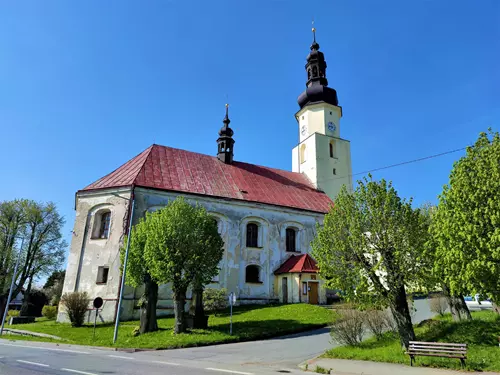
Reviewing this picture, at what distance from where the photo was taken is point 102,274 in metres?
23.9

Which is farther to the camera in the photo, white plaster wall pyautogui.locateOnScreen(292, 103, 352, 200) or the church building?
white plaster wall pyautogui.locateOnScreen(292, 103, 352, 200)

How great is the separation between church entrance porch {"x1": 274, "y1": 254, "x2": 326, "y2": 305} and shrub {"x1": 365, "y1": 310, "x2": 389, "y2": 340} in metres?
12.4

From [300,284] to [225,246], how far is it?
635cm

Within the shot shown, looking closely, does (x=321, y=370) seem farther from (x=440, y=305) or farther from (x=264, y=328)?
(x=440, y=305)

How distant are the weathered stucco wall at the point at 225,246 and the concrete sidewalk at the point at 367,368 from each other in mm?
15715

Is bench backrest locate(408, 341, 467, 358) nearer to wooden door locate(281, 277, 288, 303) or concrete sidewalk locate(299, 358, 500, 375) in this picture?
concrete sidewalk locate(299, 358, 500, 375)

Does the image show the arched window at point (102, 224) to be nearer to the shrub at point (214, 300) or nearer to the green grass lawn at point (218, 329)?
the green grass lawn at point (218, 329)

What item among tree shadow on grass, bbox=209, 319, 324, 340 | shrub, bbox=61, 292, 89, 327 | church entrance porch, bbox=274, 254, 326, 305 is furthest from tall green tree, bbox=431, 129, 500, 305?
shrub, bbox=61, 292, 89, 327

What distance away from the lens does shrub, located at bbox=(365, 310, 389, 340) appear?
43.1 feet

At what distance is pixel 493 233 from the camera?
9227 mm

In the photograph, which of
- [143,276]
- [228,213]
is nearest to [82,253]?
[143,276]

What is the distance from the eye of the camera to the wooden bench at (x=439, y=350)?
939cm

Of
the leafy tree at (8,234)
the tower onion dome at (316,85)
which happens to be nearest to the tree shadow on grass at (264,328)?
the tower onion dome at (316,85)

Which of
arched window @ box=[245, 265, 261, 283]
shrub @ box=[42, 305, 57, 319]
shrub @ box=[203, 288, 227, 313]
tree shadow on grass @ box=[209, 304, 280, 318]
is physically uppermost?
arched window @ box=[245, 265, 261, 283]
